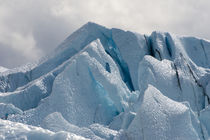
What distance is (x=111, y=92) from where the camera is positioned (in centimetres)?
822

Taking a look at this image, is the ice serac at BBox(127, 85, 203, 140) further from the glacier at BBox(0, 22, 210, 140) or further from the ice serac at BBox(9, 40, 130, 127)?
the ice serac at BBox(9, 40, 130, 127)

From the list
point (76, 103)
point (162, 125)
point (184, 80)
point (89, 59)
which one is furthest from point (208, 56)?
point (162, 125)

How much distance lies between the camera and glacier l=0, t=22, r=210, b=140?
5.51 m

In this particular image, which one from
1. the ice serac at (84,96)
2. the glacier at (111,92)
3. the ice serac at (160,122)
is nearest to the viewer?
the ice serac at (160,122)

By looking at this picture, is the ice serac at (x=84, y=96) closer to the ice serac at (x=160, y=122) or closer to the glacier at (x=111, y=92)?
the glacier at (x=111, y=92)

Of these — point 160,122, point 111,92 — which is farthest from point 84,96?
point 160,122

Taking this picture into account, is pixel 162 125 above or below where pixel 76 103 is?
below

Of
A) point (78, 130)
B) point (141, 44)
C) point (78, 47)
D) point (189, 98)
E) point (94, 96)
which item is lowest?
point (189, 98)

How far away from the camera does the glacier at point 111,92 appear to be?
18.1 feet

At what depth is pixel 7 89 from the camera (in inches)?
403

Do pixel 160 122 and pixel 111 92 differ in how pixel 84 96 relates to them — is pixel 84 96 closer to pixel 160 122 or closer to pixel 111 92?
pixel 111 92

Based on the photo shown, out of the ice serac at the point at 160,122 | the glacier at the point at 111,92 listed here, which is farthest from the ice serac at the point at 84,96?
the ice serac at the point at 160,122

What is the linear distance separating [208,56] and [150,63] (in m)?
3.83

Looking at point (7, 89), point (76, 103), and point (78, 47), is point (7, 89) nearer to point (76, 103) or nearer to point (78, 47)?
point (78, 47)
